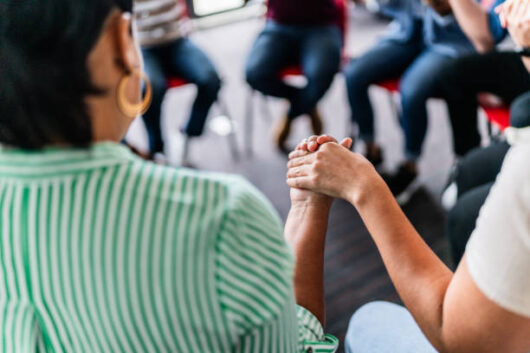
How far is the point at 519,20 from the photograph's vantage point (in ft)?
4.14

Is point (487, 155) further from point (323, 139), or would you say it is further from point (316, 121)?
point (316, 121)

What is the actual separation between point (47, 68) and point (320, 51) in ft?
6.29

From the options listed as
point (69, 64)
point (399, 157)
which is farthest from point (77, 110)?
point (399, 157)

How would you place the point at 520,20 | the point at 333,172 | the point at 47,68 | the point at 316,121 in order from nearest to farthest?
1. the point at 47,68
2. the point at 333,172
3. the point at 520,20
4. the point at 316,121

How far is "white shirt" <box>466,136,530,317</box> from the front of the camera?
0.67 meters

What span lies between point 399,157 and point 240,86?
145cm

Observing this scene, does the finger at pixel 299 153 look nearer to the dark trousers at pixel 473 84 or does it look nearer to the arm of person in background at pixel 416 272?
the arm of person in background at pixel 416 272

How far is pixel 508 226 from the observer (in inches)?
26.6

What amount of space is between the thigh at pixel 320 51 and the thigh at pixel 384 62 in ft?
0.37

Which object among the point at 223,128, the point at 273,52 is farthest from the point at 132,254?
the point at 223,128

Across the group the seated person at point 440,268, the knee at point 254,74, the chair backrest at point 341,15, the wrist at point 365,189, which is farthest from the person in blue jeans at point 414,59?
the wrist at point 365,189

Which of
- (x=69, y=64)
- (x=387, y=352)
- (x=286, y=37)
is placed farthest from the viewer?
(x=286, y=37)

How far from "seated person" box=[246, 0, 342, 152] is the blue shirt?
26cm

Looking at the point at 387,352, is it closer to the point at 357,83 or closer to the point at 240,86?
the point at 357,83
